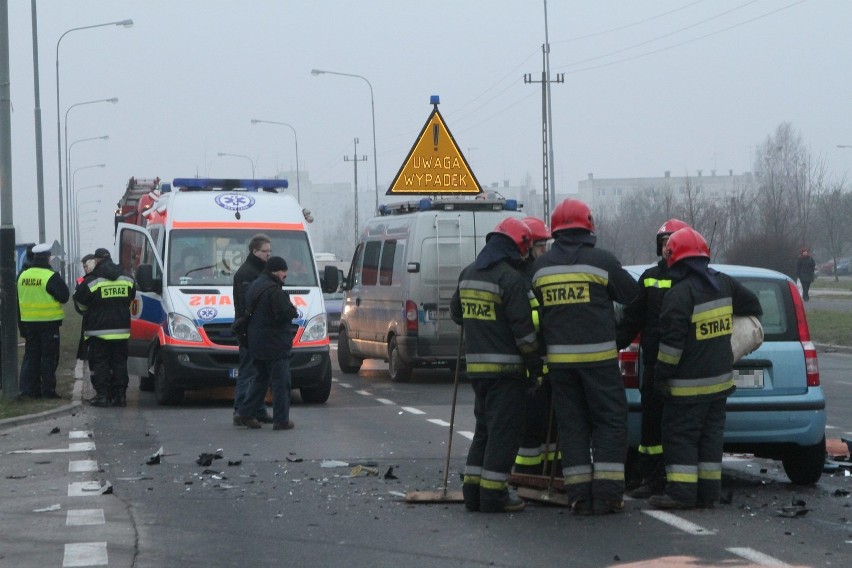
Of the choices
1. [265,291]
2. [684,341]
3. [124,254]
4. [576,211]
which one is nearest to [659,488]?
[684,341]

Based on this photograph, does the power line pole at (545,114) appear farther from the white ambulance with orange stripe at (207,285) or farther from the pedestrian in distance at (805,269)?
the white ambulance with orange stripe at (207,285)

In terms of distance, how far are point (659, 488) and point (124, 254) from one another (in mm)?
12066

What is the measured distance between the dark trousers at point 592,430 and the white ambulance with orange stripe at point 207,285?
7.69m

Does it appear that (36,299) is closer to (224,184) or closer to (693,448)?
(224,184)

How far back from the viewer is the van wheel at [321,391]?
15797 millimetres

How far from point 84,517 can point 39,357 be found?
8.28m

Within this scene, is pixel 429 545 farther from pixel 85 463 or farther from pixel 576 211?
pixel 85 463

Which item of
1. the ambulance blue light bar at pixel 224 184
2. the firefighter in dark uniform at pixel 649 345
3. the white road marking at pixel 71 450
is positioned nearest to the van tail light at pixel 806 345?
the firefighter in dark uniform at pixel 649 345

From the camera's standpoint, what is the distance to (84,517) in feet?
26.8

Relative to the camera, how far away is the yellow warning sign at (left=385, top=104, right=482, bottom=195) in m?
20.2

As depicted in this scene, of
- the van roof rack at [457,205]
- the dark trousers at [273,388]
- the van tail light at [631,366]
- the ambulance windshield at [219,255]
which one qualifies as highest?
the van roof rack at [457,205]

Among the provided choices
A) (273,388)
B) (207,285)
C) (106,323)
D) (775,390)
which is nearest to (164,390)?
(106,323)

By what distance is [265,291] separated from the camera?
42.4 ft

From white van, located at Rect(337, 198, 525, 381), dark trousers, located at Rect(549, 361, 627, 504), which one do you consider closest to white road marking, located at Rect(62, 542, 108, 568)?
dark trousers, located at Rect(549, 361, 627, 504)
